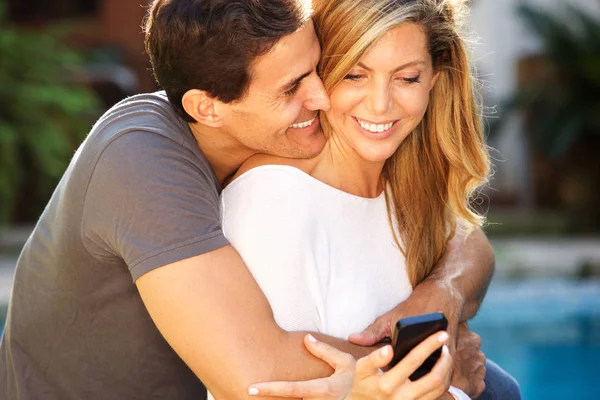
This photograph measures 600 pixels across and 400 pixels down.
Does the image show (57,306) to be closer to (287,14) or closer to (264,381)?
(264,381)

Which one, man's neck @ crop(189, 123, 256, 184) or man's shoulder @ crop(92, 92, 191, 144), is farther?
man's neck @ crop(189, 123, 256, 184)

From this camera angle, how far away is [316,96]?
2.69m

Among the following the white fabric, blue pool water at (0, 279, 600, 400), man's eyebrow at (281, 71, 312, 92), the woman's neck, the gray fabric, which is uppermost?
man's eyebrow at (281, 71, 312, 92)

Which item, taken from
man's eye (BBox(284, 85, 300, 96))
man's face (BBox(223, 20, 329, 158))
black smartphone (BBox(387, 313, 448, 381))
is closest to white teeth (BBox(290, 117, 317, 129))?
man's face (BBox(223, 20, 329, 158))

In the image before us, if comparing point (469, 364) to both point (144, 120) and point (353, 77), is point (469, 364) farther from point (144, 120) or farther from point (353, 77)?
point (144, 120)

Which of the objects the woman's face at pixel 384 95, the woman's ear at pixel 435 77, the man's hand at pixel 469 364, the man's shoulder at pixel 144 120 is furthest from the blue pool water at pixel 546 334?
the man's shoulder at pixel 144 120

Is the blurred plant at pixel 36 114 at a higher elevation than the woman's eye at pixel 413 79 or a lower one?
lower

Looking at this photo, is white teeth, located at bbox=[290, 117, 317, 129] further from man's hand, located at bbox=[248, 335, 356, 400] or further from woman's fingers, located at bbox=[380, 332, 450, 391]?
woman's fingers, located at bbox=[380, 332, 450, 391]

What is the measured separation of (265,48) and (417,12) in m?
0.47

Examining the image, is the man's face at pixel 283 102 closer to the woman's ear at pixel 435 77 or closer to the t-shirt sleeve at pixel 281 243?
the t-shirt sleeve at pixel 281 243

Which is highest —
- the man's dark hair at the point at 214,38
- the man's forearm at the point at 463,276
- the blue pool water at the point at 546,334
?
the man's dark hair at the point at 214,38

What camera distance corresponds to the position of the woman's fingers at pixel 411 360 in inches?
86.4

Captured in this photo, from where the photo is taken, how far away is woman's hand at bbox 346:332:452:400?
2.19 meters

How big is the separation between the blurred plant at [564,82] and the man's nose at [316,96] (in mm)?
7766
